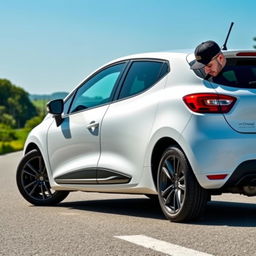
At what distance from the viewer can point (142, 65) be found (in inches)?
315

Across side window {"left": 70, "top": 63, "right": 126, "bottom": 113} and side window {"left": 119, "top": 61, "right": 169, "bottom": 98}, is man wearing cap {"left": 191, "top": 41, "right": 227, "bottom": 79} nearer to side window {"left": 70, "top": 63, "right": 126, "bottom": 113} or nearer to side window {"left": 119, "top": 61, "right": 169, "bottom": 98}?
side window {"left": 119, "top": 61, "right": 169, "bottom": 98}

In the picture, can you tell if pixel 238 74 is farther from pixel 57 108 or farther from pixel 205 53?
pixel 57 108

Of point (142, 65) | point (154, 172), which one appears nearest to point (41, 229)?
point (154, 172)

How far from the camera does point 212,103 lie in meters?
Answer: 6.83

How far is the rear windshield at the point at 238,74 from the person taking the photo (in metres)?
7.04

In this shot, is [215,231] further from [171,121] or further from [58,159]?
[58,159]

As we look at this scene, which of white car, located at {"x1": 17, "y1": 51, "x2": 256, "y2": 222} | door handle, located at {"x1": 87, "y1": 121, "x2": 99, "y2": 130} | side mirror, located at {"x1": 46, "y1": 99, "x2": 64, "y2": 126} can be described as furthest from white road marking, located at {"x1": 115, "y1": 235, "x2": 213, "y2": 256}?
side mirror, located at {"x1": 46, "y1": 99, "x2": 64, "y2": 126}

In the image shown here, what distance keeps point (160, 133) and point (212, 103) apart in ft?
2.02

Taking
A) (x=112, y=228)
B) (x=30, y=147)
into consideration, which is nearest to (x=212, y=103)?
(x=112, y=228)

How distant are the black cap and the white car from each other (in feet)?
0.30

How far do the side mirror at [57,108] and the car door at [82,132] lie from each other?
72mm

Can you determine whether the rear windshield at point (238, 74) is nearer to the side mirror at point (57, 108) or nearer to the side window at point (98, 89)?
the side window at point (98, 89)

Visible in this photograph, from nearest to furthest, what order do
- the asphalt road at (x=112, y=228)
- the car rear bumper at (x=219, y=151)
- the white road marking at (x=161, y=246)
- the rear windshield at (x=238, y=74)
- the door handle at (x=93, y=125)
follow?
1. the white road marking at (x=161, y=246)
2. the asphalt road at (x=112, y=228)
3. the car rear bumper at (x=219, y=151)
4. the rear windshield at (x=238, y=74)
5. the door handle at (x=93, y=125)

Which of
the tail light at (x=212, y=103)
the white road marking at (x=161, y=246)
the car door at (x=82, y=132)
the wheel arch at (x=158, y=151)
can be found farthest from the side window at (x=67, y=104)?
the white road marking at (x=161, y=246)
